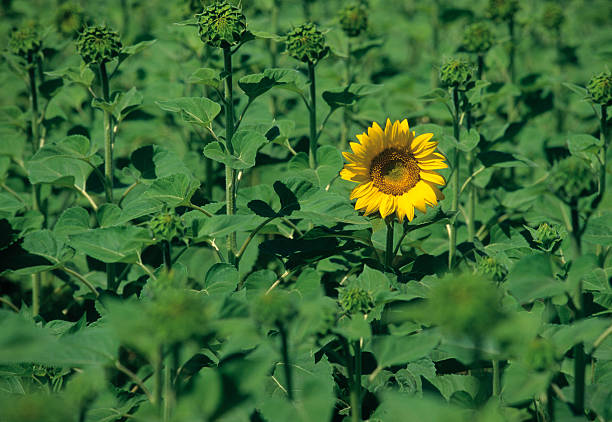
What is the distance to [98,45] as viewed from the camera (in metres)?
1.90

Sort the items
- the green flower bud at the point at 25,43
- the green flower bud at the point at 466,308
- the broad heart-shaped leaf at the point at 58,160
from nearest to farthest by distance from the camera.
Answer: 1. the green flower bud at the point at 466,308
2. the broad heart-shaped leaf at the point at 58,160
3. the green flower bud at the point at 25,43

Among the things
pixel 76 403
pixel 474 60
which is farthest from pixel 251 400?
pixel 474 60

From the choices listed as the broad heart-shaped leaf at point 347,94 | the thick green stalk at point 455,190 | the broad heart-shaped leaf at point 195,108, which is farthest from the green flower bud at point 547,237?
the broad heart-shaped leaf at point 195,108

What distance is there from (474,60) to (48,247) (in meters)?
2.16

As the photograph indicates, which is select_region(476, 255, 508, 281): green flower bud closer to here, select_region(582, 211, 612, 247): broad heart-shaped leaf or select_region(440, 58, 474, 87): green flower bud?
select_region(582, 211, 612, 247): broad heart-shaped leaf

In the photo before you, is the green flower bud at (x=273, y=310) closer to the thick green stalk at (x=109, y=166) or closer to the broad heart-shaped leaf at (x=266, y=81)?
the broad heart-shaped leaf at (x=266, y=81)

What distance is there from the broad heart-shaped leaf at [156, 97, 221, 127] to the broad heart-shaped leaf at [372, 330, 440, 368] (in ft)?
2.80

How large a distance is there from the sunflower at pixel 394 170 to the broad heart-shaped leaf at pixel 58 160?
2.88ft

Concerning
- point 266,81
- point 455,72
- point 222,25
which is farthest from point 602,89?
point 222,25

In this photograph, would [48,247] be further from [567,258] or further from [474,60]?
[474,60]

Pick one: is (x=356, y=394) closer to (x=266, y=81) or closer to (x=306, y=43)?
(x=266, y=81)

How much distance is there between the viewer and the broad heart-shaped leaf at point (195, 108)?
1.80m

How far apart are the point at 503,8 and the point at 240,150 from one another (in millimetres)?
1832

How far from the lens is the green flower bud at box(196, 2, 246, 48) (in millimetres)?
1712
